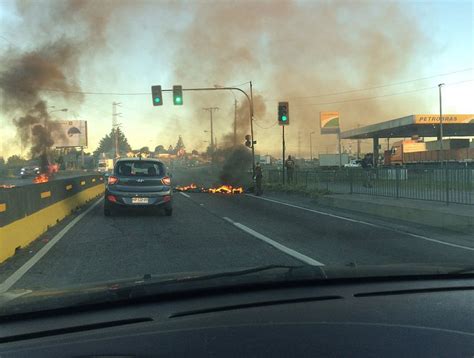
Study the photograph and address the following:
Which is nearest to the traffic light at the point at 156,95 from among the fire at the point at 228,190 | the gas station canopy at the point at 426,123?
the fire at the point at 228,190

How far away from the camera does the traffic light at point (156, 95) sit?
22953 millimetres

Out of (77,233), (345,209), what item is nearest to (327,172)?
(345,209)

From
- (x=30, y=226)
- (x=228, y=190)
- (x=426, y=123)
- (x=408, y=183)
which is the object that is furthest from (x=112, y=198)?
(x=426, y=123)

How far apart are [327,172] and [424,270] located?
54.6 ft

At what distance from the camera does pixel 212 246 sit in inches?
315

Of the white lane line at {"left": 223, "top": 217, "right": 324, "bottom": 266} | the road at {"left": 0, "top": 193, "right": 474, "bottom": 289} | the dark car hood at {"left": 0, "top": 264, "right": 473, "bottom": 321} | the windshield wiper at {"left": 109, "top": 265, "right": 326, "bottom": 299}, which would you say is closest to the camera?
the dark car hood at {"left": 0, "top": 264, "right": 473, "bottom": 321}

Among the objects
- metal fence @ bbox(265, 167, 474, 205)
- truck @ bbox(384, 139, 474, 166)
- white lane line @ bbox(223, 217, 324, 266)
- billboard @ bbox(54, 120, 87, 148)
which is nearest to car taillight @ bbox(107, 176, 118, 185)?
white lane line @ bbox(223, 217, 324, 266)

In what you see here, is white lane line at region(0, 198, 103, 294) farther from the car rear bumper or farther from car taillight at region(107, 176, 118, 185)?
car taillight at region(107, 176, 118, 185)

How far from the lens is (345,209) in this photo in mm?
14828

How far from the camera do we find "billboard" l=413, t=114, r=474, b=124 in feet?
144

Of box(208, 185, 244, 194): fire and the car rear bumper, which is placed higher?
the car rear bumper

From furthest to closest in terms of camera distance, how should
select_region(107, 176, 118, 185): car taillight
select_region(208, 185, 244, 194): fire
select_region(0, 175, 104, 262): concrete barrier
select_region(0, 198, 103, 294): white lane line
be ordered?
select_region(208, 185, 244, 194): fire → select_region(107, 176, 118, 185): car taillight → select_region(0, 175, 104, 262): concrete barrier → select_region(0, 198, 103, 294): white lane line

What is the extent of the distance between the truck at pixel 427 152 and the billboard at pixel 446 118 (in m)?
2.65

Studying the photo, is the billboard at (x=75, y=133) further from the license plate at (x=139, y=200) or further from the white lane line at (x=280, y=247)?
the white lane line at (x=280, y=247)
